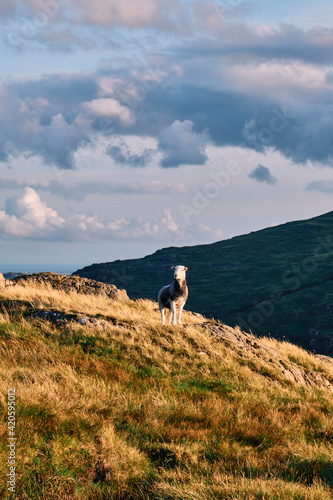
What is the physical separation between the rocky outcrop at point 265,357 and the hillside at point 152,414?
10cm

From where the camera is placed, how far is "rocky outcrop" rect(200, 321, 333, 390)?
1528 cm

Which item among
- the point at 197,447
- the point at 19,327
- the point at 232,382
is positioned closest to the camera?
the point at 197,447

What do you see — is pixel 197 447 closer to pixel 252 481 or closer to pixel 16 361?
pixel 252 481

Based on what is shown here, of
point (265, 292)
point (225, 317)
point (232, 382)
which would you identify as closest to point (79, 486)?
point (232, 382)

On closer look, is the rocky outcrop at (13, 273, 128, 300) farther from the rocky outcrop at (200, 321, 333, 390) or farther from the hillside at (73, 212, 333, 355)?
the hillside at (73, 212, 333, 355)

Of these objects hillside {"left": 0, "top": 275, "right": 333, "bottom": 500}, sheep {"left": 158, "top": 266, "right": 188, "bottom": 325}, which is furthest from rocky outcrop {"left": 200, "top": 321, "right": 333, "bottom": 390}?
sheep {"left": 158, "top": 266, "right": 188, "bottom": 325}

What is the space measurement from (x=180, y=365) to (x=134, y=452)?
6.06 meters

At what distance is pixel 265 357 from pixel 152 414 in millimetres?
8908

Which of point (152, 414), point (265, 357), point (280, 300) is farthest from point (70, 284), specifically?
point (280, 300)

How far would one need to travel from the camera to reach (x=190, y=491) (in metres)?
5.57

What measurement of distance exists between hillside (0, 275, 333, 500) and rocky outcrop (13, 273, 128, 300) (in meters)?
8.98

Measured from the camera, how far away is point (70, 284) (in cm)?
2612

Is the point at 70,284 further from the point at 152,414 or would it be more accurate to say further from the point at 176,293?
the point at 152,414

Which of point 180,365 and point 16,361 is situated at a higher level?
point 16,361
